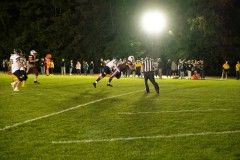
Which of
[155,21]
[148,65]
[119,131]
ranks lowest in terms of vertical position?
[119,131]

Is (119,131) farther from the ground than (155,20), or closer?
closer

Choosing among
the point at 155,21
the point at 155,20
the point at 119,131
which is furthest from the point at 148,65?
the point at 155,21

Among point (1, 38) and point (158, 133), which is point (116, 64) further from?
point (1, 38)

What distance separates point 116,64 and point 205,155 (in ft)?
49.1

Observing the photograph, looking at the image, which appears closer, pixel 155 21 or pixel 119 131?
pixel 119 131

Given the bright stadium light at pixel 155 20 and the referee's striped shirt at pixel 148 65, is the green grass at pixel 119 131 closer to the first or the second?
the referee's striped shirt at pixel 148 65

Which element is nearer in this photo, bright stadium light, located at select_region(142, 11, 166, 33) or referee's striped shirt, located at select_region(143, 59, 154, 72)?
referee's striped shirt, located at select_region(143, 59, 154, 72)

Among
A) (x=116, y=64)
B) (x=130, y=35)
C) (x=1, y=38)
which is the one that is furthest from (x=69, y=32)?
(x=116, y=64)

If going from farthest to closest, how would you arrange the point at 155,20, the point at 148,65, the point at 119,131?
the point at 155,20, the point at 148,65, the point at 119,131

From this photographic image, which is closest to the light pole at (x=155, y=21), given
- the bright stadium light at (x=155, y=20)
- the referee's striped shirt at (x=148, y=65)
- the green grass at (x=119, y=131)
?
the bright stadium light at (x=155, y=20)

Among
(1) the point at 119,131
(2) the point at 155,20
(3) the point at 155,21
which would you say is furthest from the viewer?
(3) the point at 155,21

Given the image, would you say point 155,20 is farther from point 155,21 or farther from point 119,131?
point 119,131

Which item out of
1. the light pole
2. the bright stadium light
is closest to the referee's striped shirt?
the light pole

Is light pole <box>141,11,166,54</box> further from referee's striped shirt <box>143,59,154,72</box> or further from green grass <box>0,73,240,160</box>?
green grass <box>0,73,240,160</box>
